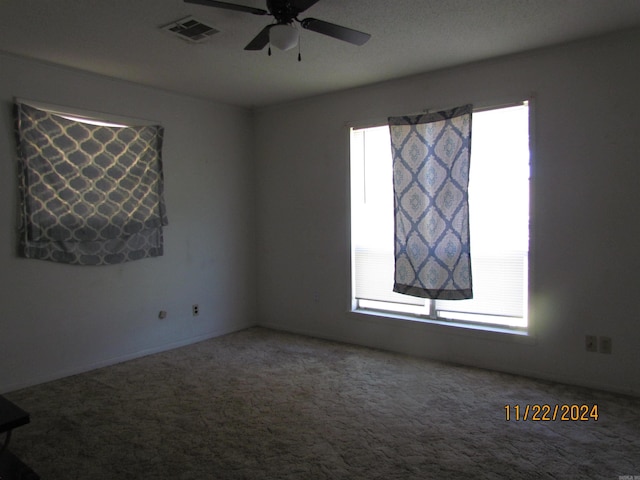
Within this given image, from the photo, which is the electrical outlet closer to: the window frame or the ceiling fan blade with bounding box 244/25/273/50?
the window frame

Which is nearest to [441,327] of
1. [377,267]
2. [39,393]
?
[377,267]

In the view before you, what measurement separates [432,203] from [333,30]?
6.38 feet

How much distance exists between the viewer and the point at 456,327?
3961mm

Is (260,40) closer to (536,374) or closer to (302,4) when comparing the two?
(302,4)

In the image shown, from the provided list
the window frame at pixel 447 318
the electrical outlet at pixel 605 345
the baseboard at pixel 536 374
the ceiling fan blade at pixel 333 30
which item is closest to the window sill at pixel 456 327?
the window frame at pixel 447 318

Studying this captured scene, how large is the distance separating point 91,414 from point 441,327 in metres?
2.92

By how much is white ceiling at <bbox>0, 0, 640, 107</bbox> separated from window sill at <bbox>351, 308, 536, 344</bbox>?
7.59 ft

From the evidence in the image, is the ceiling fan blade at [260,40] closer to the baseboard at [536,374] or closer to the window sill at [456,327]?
the window sill at [456,327]

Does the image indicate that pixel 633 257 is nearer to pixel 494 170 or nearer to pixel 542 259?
pixel 542 259

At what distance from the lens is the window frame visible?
3.55 m

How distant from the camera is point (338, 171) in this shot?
184 inches

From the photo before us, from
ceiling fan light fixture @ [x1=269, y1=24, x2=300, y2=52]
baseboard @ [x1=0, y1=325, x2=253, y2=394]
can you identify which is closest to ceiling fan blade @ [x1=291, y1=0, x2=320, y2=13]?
ceiling fan light fixture @ [x1=269, y1=24, x2=300, y2=52]

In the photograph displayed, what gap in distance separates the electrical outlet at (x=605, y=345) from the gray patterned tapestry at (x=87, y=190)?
13.0ft

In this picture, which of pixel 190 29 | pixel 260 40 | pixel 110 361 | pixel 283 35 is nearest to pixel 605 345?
pixel 283 35
